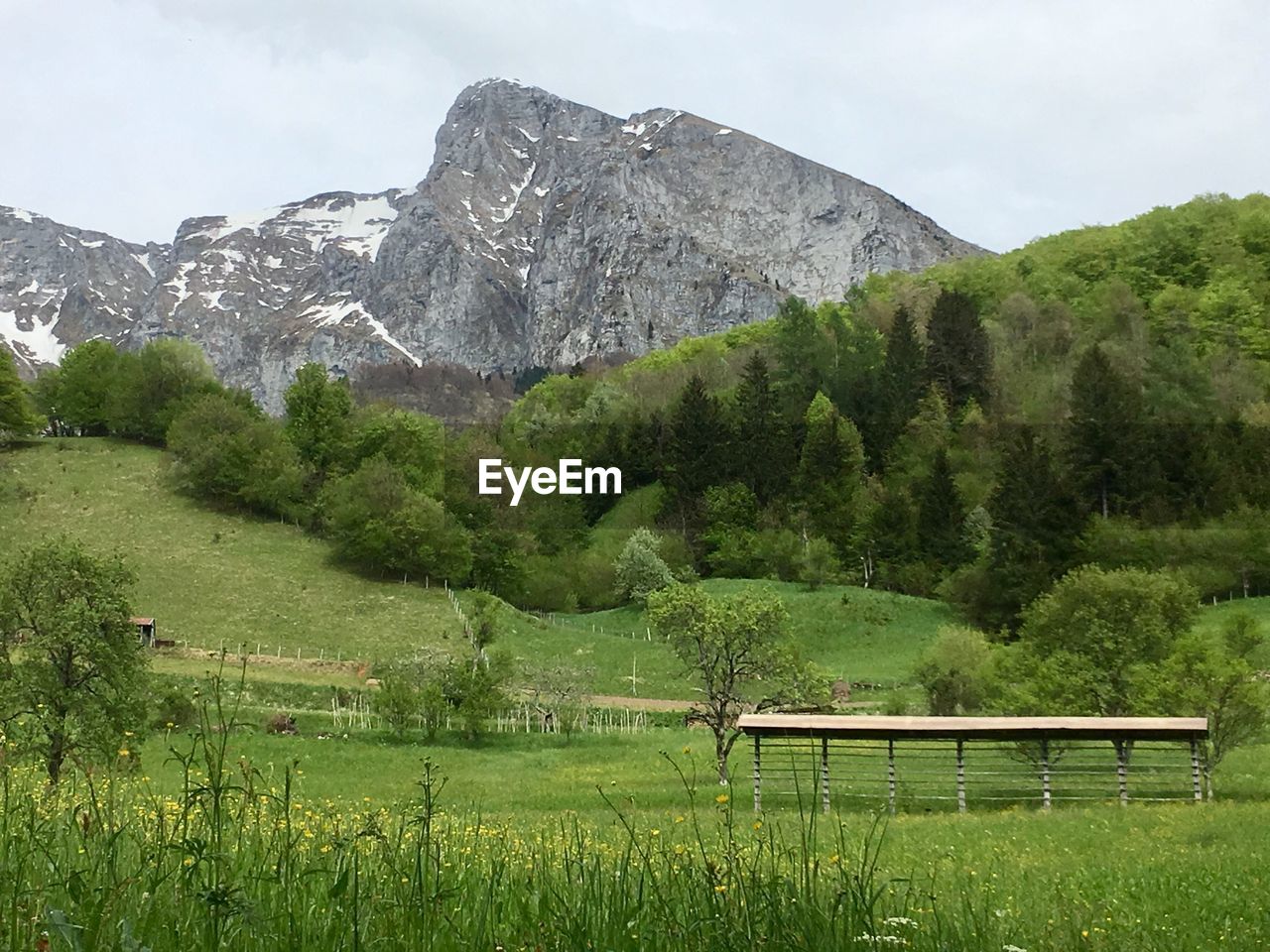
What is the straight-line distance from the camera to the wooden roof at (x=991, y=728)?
20891 millimetres

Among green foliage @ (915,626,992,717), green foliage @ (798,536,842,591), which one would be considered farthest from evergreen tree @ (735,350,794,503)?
green foliage @ (915,626,992,717)

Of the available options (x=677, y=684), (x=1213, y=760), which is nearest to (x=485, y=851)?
(x=1213, y=760)

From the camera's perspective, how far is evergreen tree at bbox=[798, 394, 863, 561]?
8069 cm

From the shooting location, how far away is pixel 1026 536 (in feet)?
204

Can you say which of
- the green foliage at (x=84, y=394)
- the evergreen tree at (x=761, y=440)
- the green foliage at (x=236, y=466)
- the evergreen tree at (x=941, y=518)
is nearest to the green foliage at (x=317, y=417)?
the green foliage at (x=236, y=466)

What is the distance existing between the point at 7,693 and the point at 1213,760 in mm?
24981

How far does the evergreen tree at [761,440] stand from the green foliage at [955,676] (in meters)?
48.2

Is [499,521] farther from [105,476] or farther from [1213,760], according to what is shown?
[1213,760]

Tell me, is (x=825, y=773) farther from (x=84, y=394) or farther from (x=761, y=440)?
(x=84, y=394)

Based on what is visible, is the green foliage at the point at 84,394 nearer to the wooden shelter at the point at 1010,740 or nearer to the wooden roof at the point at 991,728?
the wooden shelter at the point at 1010,740

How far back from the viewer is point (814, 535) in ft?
263

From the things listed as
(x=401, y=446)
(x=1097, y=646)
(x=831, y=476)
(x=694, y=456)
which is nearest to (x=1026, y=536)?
(x=831, y=476)

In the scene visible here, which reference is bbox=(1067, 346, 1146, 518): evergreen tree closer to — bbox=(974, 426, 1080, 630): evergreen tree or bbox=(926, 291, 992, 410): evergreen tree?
bbox=(974, 426, 1080, 630): evergreen tree

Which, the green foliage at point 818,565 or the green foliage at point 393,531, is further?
the green foliage at point 818,565
